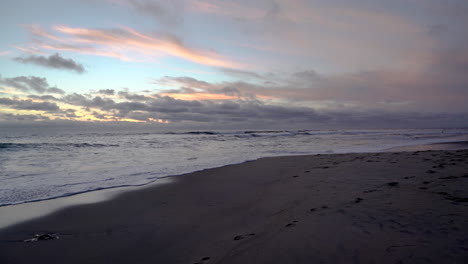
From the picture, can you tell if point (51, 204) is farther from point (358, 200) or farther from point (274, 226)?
point (358, 200)

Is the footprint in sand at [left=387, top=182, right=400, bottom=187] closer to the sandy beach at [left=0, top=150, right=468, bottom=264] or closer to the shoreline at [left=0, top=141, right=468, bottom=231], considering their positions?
the sandy beach at [left=0, top=150, right=468, bottom=264]

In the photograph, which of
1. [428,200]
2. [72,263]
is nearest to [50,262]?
[72,263]

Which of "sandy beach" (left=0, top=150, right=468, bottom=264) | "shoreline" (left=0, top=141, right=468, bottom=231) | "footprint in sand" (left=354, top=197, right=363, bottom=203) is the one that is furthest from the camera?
"shoreline" (left=0, top=141, right=468, bottom=231)

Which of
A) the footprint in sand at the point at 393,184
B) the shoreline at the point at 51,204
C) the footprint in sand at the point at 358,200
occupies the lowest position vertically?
the shoreline at the point at 51,204

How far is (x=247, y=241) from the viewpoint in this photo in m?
3.13

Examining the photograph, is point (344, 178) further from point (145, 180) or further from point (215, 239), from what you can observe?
point (145, 180)

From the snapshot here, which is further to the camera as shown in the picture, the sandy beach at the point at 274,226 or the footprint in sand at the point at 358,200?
the footprint in sand at the point at 358,200

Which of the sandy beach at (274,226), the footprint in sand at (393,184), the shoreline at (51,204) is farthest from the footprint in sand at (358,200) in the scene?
the shoreline at (51,204)

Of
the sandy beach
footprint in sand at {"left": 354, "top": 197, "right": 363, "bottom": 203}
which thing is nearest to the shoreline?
the sandy beach

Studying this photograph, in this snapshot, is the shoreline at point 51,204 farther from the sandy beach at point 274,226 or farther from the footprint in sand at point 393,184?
the footprint in sand at point 393,184

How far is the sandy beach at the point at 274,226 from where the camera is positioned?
2578mm

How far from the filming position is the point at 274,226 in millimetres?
3570

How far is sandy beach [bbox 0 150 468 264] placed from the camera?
8.46 feet

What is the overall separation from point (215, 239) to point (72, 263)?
1856 mm
